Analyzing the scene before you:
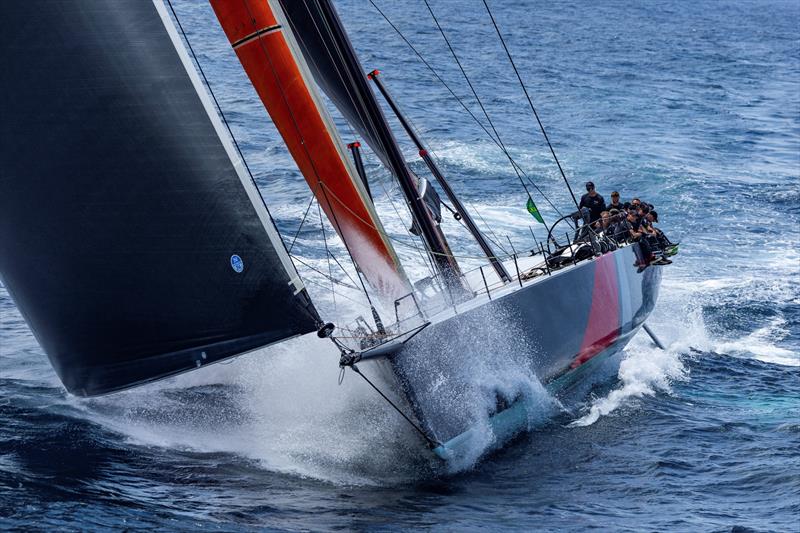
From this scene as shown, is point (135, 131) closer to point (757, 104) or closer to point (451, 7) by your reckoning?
point (757, 104)

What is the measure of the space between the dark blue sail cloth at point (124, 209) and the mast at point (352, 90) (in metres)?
2.95

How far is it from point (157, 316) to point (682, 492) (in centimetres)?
487


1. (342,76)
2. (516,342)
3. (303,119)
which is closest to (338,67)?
(342,76)

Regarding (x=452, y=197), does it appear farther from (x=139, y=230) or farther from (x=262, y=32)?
(x=139, y=230)

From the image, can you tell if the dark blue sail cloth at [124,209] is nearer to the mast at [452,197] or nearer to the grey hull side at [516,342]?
the grey hull side at [516,342]

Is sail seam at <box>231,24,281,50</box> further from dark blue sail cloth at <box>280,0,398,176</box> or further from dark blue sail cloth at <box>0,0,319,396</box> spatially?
dark blue sail cloth at <box>0,0,319,396</box>

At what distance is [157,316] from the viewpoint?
8.07 metres

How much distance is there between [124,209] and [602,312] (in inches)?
257

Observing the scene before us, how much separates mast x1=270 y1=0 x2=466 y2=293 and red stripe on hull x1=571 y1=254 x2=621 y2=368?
188 centimetres

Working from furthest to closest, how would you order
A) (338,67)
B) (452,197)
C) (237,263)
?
1. (452,197)
2. (338,67)
3. (237,263)

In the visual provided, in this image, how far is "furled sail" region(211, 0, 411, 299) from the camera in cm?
1021

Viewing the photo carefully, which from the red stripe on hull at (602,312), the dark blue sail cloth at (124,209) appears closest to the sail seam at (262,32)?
the dark blue sail cloth at (124,209)

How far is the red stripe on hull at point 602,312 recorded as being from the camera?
12133 mm

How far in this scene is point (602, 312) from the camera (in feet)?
40.8
